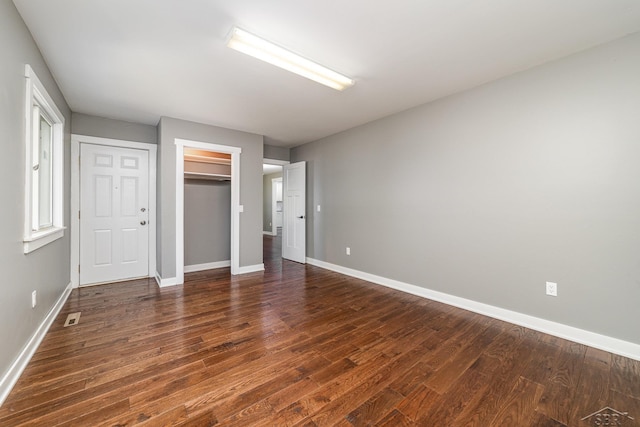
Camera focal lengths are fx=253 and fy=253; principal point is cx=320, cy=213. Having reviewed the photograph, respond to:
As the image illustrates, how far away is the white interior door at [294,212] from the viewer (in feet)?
17.1

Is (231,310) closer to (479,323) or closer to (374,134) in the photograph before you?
(479,323)

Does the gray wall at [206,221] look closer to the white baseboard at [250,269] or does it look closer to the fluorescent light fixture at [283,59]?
the white baseboard at [250,269]

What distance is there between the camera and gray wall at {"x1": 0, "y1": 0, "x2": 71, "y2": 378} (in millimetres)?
1569

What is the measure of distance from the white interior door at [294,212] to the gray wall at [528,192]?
68.3 inches

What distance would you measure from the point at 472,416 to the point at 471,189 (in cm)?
224

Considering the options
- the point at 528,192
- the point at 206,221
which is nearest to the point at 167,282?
the point at 206,221

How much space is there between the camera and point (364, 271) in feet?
13.6

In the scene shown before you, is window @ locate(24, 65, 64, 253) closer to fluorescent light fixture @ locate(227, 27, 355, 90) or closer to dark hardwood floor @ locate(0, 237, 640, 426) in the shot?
dark hardwood floor @ locate(0, 237, 640, 426)

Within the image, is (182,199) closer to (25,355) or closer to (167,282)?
(167,282)

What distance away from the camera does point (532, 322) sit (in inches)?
97.7

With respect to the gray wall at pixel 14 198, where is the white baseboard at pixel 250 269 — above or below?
below

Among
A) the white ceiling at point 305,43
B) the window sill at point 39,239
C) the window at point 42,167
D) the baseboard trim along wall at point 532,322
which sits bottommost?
the baseboard trim along wall at point 532,322

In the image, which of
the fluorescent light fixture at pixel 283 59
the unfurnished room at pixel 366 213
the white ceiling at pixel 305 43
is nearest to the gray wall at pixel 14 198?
the unfurnished room at pixel 366 213

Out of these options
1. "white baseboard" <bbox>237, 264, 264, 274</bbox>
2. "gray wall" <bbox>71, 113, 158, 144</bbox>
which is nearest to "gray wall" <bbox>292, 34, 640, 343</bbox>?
"white baseboard" <bbox>237, 264, 264, 274</bbox>
